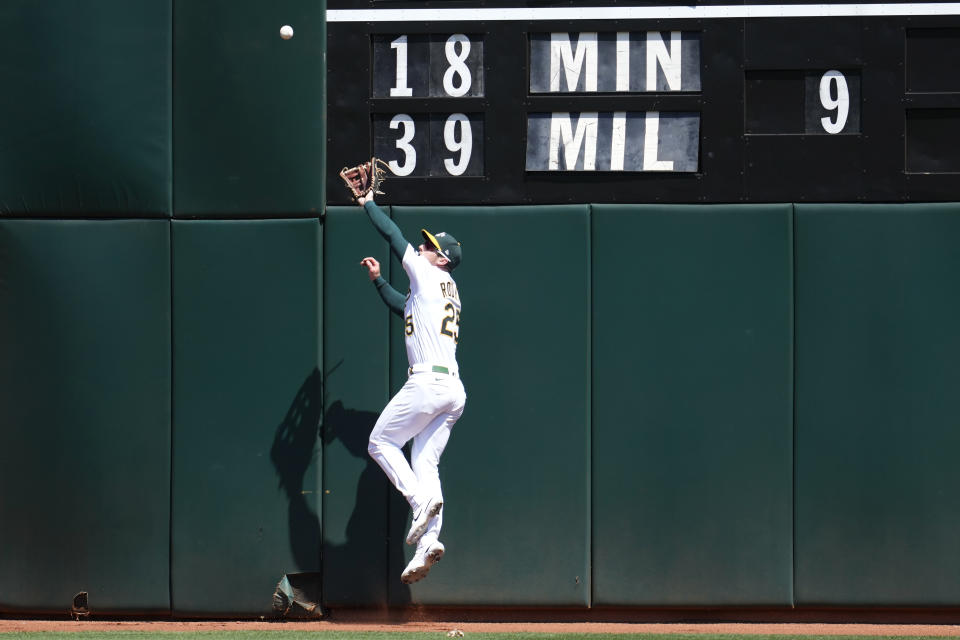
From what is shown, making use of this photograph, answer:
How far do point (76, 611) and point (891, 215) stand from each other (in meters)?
5.28

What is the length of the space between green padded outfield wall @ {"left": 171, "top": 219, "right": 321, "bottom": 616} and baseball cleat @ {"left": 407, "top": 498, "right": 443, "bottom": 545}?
0.98 metres

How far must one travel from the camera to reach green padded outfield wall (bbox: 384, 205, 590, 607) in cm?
656

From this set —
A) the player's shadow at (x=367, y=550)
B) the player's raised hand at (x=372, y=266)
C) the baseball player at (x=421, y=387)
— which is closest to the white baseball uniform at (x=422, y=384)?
the baseball player at (x=421, y=387)

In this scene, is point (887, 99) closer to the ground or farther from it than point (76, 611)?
→ farther from it

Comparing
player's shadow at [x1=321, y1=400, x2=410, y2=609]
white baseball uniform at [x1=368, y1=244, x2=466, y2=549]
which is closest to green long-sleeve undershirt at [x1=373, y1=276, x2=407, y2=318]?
white baseball uniform at [x1=368, y1=244, x2=466, y2=549]

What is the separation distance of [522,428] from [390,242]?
1.39 metres

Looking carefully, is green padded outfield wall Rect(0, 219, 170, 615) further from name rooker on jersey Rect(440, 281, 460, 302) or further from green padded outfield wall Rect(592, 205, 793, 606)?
green padded outfield wall Rect(592, 205, 793, 606)

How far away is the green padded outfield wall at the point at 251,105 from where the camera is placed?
664cm

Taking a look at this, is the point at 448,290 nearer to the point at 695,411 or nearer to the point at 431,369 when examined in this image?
the point at 431,369

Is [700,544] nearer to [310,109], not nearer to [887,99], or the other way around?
[887,99]

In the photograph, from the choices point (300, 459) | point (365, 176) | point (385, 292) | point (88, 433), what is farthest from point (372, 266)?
point (88, 433)

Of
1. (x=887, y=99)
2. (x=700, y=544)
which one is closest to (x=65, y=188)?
(x=700, y=544)

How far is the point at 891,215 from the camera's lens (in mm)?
6500

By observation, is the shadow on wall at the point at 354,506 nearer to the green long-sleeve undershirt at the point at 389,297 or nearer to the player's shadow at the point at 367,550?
the player's shadow at the point at 367,550
